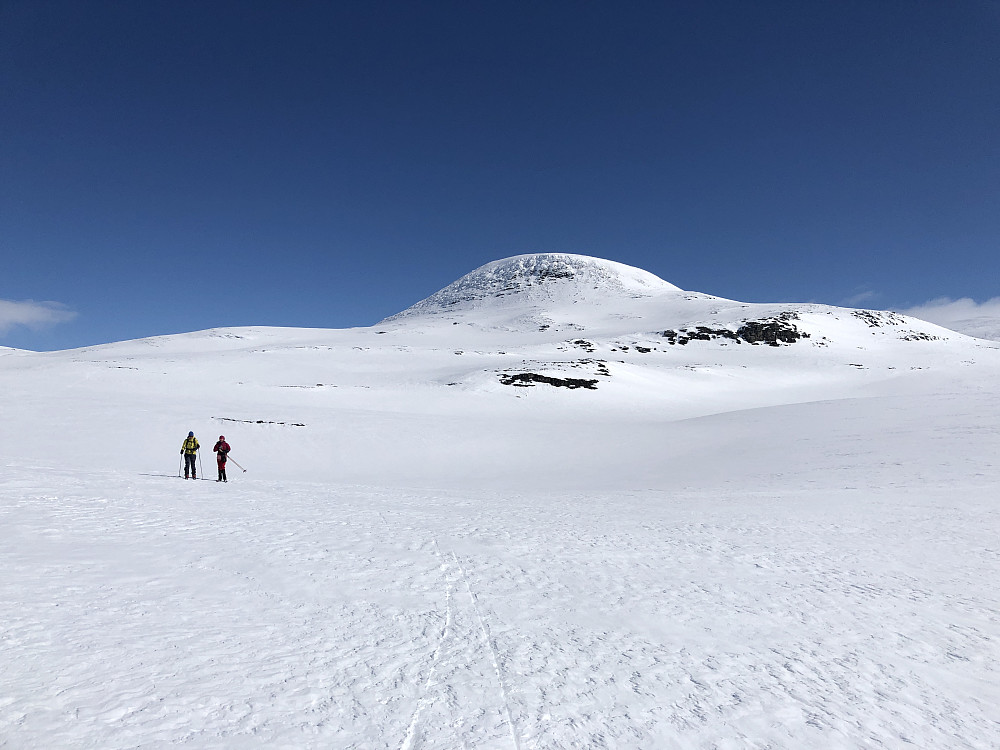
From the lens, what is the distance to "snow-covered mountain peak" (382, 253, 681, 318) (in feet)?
435

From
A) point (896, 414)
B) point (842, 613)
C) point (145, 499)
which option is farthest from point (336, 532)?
point (896, 414)

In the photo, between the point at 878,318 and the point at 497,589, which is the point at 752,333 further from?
the point at 497,589

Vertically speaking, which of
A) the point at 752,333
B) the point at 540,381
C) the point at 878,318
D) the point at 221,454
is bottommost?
the point at 221,454

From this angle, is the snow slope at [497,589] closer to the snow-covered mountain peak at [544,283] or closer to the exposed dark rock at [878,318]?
the exposed dark rock at [878,318]

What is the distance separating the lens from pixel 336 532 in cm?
1017

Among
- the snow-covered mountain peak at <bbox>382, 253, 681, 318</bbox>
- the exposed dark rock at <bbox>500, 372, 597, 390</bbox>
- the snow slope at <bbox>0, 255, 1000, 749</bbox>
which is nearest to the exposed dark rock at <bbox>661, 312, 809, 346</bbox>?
the exposed dark rock at <bbox>500, 372, 597, 390</bbox>

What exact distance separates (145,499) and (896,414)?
3319 cm

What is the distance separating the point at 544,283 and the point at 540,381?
103m

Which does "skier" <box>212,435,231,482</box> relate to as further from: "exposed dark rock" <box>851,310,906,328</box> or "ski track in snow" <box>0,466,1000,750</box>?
"exposed dark rock" <box>851,310,906,328</box>

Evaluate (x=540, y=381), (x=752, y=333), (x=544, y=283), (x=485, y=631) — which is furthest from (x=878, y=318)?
Result: (x=485, y=631)

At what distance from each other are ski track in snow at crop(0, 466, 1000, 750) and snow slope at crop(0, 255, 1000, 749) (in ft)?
0.12

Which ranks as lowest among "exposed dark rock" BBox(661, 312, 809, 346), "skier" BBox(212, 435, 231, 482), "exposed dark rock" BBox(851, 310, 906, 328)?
"skier" BBox(212, 435, 231, 482)

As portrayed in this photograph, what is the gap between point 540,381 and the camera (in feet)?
139

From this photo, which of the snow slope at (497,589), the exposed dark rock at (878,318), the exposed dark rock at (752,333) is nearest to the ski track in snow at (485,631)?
the snow slope at (497,589)
